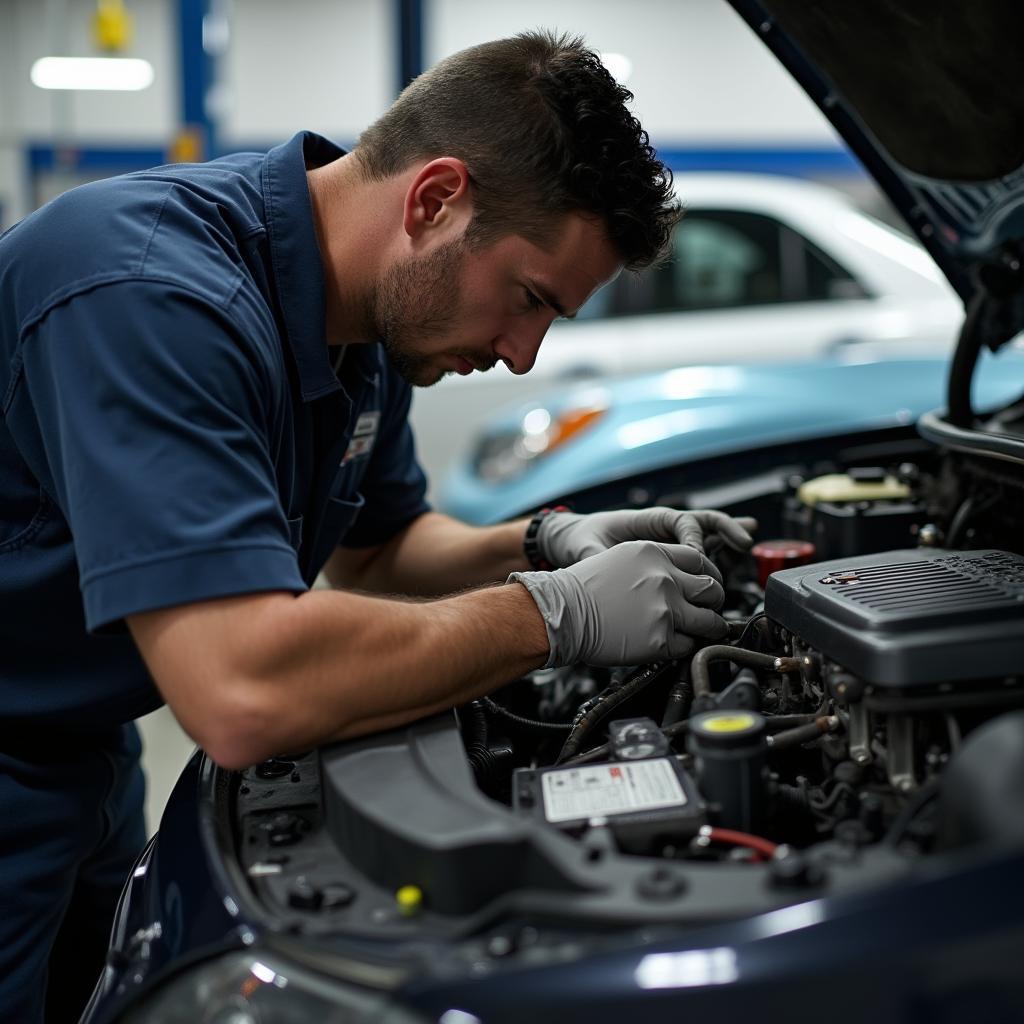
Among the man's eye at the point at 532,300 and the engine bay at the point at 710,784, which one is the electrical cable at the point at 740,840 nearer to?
the engine bay at the point at 710,784

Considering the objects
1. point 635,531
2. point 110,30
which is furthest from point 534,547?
point 110,30

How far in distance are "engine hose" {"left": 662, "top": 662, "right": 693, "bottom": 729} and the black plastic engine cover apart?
0.42 feet

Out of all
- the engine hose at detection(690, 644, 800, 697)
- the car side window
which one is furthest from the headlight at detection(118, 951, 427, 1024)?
the car side window

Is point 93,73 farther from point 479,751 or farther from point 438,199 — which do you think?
point 479,751

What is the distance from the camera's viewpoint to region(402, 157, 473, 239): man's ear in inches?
54.9

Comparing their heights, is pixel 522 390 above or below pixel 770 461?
below

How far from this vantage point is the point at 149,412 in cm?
112

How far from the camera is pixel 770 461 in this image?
2236 mm

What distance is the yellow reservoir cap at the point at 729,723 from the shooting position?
1.06 meters

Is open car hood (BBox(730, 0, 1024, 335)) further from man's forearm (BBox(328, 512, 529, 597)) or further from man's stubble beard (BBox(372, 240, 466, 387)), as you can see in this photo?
man's forearm (BBox(328, 512, 529, 597))

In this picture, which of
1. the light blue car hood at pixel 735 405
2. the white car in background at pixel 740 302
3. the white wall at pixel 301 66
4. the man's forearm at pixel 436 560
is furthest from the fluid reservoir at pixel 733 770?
the white wall at pixel 301 66

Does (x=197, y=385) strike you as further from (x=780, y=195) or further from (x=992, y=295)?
(x=780, y=195)

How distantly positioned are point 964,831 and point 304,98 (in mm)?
11491

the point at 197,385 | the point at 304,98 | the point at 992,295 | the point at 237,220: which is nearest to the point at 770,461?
the point at 992,295
